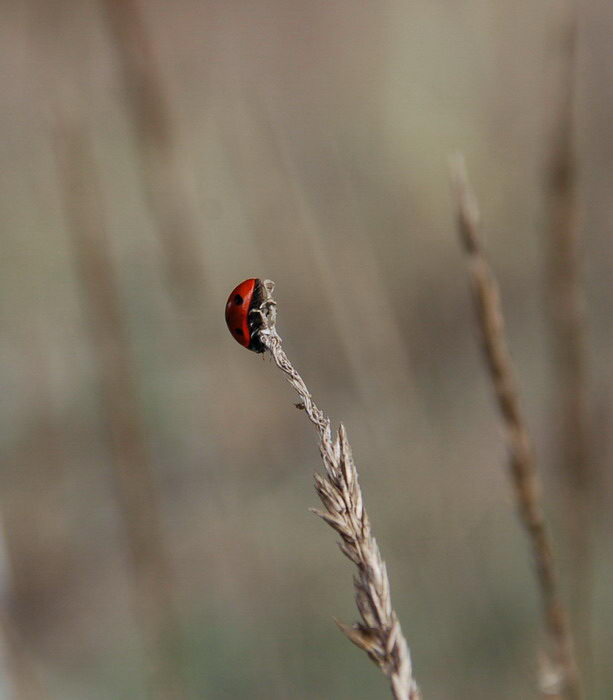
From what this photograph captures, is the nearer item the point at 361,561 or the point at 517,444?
the point at 361,561

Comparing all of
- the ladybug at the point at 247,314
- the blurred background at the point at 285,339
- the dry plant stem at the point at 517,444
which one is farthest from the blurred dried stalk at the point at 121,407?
the dry plant stem at the point at 517,444

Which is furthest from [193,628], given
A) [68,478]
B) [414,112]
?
[414,112]

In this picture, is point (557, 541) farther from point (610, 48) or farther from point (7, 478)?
point (610, 48)

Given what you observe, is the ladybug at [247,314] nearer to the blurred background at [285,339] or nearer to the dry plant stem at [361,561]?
the blurred background at [285,339]

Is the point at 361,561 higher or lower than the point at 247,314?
lower

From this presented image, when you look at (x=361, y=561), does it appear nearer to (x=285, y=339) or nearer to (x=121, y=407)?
(x=121, y=407)

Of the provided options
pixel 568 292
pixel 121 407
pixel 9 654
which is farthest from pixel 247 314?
pixel 9 654
